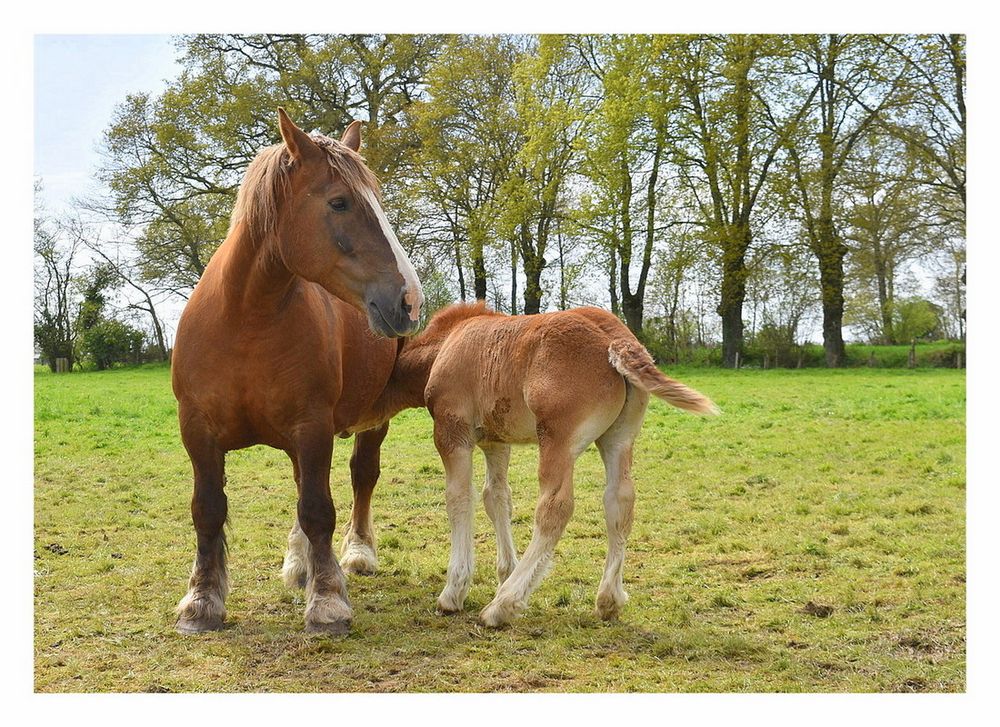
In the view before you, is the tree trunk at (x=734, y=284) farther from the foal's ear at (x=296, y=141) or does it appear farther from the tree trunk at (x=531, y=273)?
the foal's ear at (x=296, y=141)

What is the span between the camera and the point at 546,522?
4.88 metres

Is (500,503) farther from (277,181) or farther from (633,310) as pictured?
(633,310)

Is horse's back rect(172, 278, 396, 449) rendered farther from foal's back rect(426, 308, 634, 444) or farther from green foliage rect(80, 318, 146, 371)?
green foliage rect(80, 318, 146, 371)

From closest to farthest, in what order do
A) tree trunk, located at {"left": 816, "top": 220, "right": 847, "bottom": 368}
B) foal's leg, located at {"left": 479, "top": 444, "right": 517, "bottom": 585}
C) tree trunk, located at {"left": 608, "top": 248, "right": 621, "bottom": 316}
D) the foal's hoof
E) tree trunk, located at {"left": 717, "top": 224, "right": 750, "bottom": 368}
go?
the foal's hoof
foal's leg, located at {"left": 479, "top": 444, "right": 517, "bottom": 585}
tree trunk, located at {"left": 816, "top": 220, "right": 847, "bottom": 368}
tree trunk, located at {"left": 608, "top": 248, "right": 621, "bottom": 316}
tree trunk, located at {"left": 717, "top": 224, "right": 750, "bottom": 368}

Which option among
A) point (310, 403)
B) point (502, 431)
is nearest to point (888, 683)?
point (502, 431)

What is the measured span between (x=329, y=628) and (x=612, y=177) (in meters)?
14.2

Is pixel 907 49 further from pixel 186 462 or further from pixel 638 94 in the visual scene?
pixel 186 462

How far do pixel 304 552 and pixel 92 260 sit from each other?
32.6 ft

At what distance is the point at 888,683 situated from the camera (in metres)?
4.18

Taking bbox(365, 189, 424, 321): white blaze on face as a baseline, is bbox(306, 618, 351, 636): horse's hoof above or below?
below

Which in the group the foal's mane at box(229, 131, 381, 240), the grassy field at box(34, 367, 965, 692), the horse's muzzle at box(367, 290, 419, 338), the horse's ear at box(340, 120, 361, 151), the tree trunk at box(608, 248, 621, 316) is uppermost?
the tree trunk at box(608, 248, 621, 316)

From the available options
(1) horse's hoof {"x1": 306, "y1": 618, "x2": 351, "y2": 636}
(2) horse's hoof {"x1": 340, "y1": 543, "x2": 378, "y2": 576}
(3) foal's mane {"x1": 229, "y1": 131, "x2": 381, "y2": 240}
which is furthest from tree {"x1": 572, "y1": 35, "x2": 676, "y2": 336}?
(1) horse's hoof {"x1": 306, "y1": 618, "x2": 351, "y2": 636}

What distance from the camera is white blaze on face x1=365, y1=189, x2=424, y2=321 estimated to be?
172 inches

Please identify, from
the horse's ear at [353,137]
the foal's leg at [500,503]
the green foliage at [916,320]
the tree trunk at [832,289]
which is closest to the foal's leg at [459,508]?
the foal's leg at [500,503]
